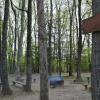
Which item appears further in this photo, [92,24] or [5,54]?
[5,54]

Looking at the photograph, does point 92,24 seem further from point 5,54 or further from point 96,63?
point 5,54

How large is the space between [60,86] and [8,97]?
607 centimetres

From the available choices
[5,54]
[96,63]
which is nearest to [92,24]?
[96,63]

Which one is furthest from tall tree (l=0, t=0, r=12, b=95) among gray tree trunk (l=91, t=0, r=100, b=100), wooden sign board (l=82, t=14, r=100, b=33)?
gray tree trunk (l=91, t=0, r=100, b=100)

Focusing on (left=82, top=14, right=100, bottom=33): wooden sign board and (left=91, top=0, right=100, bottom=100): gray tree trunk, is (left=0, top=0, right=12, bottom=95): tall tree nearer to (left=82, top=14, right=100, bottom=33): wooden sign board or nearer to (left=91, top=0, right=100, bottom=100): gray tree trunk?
(left=82, top=14, right=100, bottom=33): wooden sign board

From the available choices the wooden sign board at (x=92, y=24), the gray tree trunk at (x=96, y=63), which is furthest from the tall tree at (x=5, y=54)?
the gray tree trunk at (x=96, y=63)

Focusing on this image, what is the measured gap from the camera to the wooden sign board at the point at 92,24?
3439mm

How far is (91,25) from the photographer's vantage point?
11.7 ft

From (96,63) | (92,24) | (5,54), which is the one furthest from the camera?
(5,54)

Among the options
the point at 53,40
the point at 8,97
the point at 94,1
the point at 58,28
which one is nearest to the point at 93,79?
the point at 94,1

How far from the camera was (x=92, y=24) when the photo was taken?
11.7 feet

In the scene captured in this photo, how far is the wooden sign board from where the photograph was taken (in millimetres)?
3439

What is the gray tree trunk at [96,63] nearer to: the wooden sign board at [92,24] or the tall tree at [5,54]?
the wooden sign board at [92,24]

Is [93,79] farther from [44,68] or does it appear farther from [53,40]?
[53,40]
